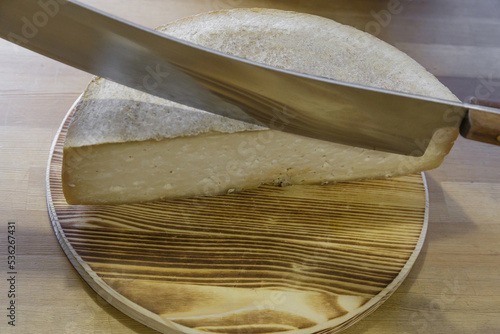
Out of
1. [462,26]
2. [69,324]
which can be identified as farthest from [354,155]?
[462,26]

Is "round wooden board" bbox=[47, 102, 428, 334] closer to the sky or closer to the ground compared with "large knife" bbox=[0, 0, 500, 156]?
closer to the ground

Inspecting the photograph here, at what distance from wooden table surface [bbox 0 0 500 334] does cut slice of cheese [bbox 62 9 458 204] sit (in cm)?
23

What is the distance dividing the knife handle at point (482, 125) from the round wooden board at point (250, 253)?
443mm

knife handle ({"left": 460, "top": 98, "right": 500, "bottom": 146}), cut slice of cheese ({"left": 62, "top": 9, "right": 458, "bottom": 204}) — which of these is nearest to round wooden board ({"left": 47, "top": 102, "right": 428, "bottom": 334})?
cut slice of cheese ({"left": 62, "top": 9, "right": 458, "bottom": 204})

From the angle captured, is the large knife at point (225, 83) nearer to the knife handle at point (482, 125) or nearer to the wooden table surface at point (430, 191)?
the knife handle at point (482, 125)

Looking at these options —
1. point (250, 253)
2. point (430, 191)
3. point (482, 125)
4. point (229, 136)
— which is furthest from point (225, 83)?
point (430, 191)

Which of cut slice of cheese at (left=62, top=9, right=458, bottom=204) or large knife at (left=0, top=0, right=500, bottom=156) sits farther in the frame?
cut slice of cheese at (left=62, top=9, right=458, bottom=204)

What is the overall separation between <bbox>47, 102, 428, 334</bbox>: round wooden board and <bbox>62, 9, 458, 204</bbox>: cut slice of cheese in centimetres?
7

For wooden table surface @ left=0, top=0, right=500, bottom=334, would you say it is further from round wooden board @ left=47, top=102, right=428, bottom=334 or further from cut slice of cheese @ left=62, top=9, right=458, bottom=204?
cut slice of cheese @ left=62, top=9, right=458, bottom=204

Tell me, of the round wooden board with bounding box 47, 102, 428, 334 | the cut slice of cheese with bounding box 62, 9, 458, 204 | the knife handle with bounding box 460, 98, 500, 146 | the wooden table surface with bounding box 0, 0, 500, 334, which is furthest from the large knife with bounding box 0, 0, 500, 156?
the wooden table surface with bounding box 0, 0, 500, 334

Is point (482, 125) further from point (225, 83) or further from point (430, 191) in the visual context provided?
point (225, 83)

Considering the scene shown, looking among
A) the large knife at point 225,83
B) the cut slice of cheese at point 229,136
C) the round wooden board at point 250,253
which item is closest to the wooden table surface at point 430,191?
the round wooden board at point 250,253

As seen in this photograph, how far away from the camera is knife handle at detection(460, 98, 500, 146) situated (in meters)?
1.48

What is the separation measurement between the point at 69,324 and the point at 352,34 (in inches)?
61.5
